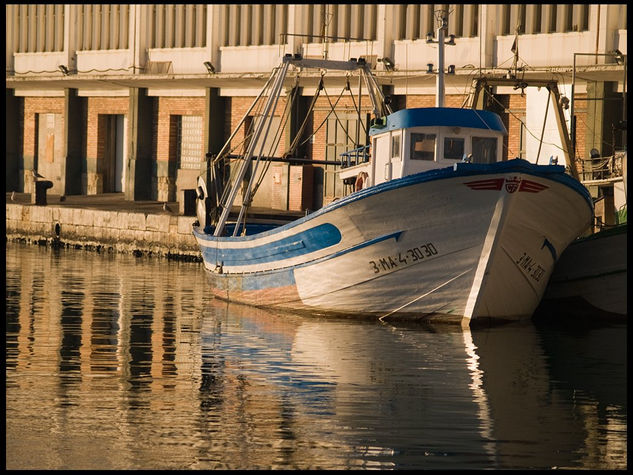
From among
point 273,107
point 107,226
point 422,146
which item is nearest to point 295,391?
point 422,146

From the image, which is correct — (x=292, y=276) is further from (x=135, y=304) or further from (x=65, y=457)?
(x=65, y=457)

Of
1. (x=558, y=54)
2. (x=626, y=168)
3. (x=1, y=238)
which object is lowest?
(x=1, y=238)

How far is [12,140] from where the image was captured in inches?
2013

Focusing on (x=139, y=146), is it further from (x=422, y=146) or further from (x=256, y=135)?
(x=422, y=146)

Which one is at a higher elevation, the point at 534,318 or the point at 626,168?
the point at 626,168

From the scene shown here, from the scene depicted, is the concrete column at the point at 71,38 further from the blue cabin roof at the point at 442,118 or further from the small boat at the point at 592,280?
the small boat at the point at 592,280

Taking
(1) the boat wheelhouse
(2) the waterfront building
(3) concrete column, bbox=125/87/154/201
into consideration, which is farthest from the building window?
(1) the boat wheelhouse

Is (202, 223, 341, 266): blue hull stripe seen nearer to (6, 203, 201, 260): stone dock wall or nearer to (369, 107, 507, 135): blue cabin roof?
(369, 107, 507, 135): blue cabin roof

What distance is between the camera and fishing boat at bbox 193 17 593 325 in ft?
66.3

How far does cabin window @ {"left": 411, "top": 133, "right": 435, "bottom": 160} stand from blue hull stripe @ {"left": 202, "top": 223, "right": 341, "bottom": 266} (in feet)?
6.23

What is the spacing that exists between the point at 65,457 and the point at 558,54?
2374 cm

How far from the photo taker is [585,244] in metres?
22.8

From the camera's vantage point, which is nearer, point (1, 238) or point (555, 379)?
point (555, 379)

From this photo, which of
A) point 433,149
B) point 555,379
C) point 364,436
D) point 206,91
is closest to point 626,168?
point 433,149
